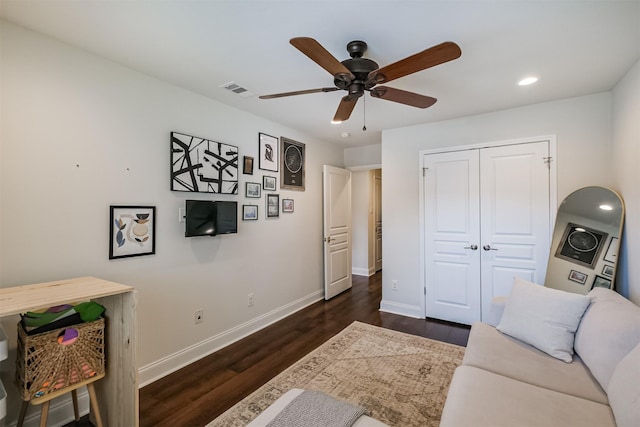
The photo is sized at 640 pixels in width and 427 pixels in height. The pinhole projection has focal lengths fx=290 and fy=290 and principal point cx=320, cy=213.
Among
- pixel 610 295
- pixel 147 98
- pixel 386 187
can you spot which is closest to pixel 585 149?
pixel 610 295

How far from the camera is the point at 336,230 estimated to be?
4676 millimetres

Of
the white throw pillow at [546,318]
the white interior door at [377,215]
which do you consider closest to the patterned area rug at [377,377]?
the white throw pillow at [546,318]

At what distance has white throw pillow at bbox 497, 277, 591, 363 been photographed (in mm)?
1788

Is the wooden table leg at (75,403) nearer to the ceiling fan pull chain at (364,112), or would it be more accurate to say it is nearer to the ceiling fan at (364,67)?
the ceiling fan at (364,67)

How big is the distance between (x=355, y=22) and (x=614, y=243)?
279 centimetres

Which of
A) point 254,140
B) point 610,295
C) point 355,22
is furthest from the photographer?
point 254,140

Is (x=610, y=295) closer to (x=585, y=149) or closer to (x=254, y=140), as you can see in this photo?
(x=585, y=149)

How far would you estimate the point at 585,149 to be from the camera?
9.41ft

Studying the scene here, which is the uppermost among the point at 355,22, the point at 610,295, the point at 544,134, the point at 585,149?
the point at 355,22

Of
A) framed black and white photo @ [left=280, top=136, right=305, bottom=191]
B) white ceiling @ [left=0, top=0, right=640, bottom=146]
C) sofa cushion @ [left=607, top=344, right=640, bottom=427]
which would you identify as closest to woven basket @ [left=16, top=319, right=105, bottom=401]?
white ceiling @ [left=0, top=0, right=640, bottom=146]

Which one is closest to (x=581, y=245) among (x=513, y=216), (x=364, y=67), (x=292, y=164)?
(x=513, y=216)

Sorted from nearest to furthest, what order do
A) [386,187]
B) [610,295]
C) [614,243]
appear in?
1. [610,295]
2. [614,243]
3. [386,187]

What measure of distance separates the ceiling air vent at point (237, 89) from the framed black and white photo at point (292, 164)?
1008 mm

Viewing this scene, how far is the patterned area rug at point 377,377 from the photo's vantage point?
1959 millimetres
